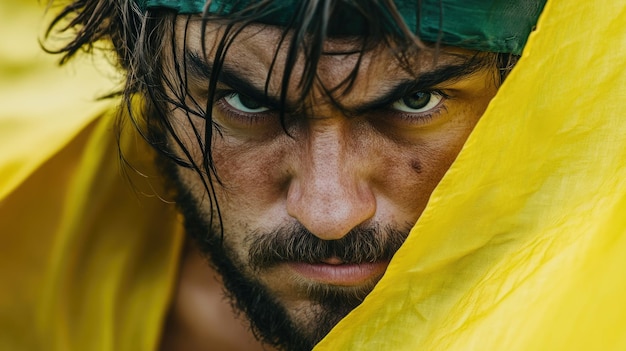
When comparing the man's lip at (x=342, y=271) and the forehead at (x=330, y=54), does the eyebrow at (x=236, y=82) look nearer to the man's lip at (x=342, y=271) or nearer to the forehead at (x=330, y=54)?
the forehead at (x=330, y=54)

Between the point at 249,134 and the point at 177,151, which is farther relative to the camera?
the point at 177,151

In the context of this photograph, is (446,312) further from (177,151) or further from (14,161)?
(14,161)

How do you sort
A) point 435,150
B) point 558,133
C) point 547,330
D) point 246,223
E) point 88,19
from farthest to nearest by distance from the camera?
point 88,19 → point 246,223 → point 435,150 → point 558,133 → point 547,330

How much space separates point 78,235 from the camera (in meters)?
1.60

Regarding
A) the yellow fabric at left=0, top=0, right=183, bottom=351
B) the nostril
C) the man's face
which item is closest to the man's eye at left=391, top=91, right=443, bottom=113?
the man's face

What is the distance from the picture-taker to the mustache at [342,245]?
45.4 inches

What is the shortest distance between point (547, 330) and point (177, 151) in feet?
2.18

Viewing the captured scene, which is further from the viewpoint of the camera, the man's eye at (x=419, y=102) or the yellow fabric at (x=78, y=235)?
the yellow fabric at (x=78, y=235)

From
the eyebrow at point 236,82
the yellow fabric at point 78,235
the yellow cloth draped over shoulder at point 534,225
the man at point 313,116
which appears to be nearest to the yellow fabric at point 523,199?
the yellow cloth draped over shoulder at point 534,225

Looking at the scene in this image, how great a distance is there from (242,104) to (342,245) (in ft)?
0.73

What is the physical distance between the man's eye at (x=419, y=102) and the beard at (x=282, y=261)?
0.16 metres

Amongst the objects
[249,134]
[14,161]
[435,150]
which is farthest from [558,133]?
Answer: [14,161]

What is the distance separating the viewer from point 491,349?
93cm

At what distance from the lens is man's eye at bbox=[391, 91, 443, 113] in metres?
1.13
